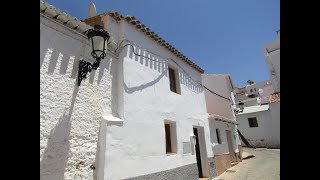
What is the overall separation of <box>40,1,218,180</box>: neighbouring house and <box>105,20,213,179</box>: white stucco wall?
21 millimetres

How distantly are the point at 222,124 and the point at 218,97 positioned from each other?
2752mm

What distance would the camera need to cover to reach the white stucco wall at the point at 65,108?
3859mm

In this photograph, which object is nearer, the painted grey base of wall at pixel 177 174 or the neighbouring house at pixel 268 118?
the painted grey base of wall at pixel 177 174

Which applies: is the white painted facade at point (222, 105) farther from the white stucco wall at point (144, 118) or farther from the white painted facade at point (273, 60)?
the white painted facade at point (273, 60)

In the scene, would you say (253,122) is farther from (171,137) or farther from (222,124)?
(171,137)

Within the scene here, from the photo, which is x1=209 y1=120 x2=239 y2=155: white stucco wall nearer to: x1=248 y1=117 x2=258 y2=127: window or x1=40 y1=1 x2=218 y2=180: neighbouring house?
x1=40 y1=1 x2=218 y2=180: neighbouring house

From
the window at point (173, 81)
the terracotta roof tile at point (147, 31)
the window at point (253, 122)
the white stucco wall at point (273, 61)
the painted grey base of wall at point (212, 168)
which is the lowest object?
the painted grey base of wall at point (212, 168)

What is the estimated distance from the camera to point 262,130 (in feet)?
74.0

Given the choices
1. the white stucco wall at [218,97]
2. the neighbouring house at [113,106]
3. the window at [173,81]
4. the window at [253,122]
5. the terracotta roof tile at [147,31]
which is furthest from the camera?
the window at [253,122]

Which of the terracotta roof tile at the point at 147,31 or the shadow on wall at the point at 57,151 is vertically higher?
the terracotta roof tile at the point at 147,31

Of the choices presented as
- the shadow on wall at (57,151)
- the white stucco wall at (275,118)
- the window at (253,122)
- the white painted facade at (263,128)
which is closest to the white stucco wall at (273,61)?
the white stucco wall at (275,118)

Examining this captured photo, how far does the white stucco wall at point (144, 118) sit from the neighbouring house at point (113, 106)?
0.02 metres
